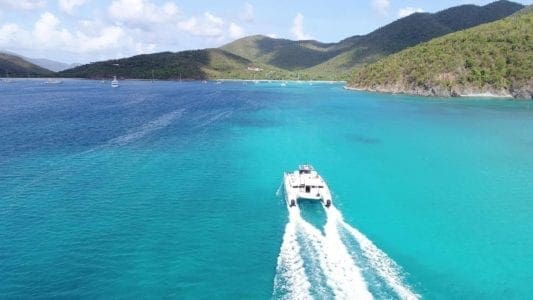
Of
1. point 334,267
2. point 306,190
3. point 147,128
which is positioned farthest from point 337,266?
point 147,128

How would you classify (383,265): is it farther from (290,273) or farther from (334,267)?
(290,273)

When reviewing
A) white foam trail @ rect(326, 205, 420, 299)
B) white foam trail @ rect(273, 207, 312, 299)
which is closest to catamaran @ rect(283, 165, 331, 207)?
white foam trail @ rect(326, 205, 420, 299)

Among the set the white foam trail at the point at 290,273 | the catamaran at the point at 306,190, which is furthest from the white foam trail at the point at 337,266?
the catamaran at the point at 306,190

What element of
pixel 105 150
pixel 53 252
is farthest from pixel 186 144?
pixel 53 252

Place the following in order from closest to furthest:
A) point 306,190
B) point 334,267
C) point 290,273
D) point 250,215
A: point 290,273, point 334,267, point 250,215, point 306,190

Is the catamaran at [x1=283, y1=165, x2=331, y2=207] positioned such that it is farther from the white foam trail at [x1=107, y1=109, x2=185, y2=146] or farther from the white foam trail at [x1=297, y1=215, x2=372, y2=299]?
the white foam trail at [x1=107, y1=109, x2=185, y2=146]

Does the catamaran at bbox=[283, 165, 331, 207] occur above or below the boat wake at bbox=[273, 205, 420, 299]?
above

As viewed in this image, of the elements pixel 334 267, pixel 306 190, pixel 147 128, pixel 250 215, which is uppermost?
pixel 147 128
